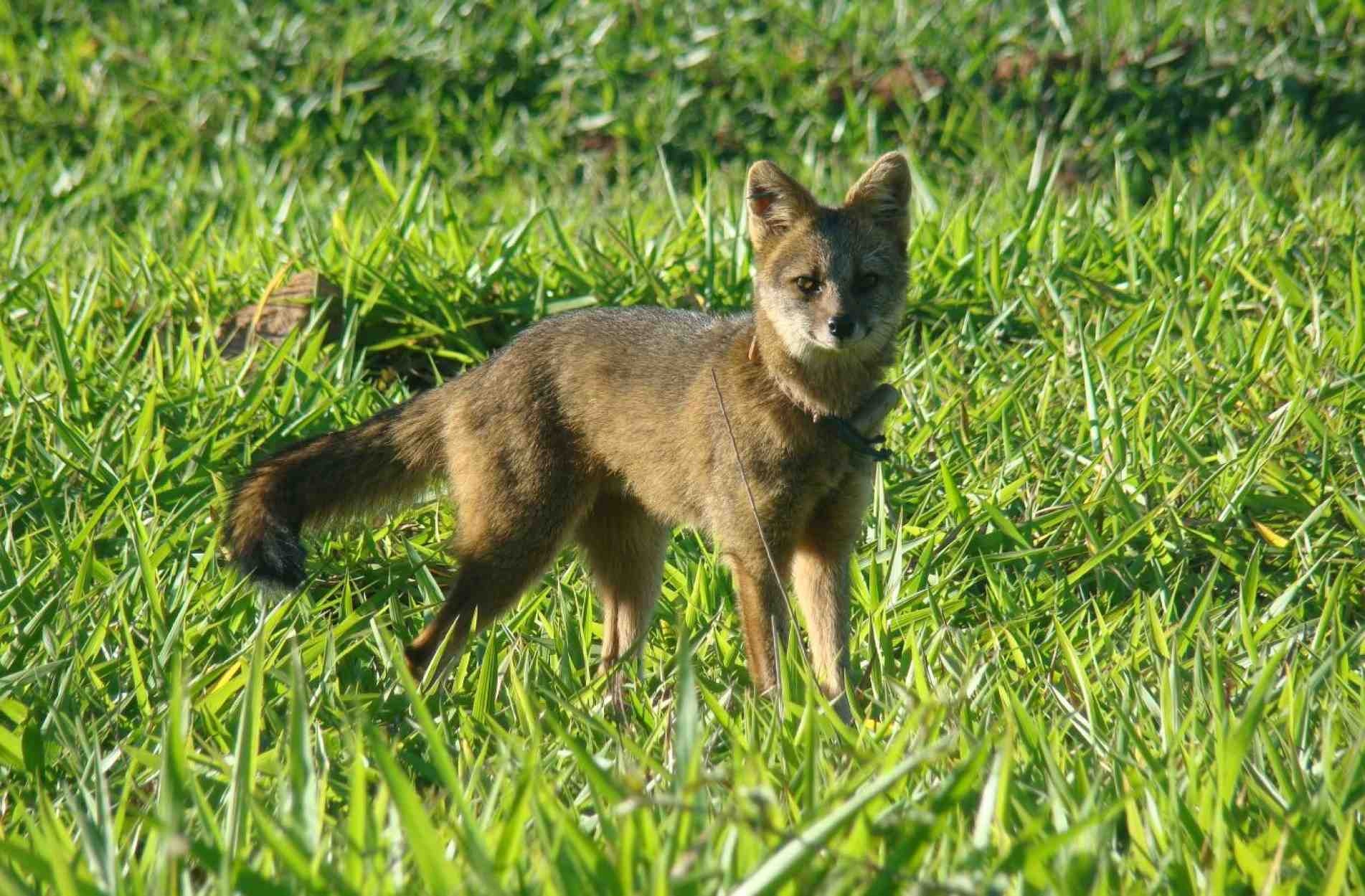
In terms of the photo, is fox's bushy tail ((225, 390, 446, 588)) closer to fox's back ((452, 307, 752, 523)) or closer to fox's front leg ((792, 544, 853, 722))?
fox's back ((452, 307, 752, 523))

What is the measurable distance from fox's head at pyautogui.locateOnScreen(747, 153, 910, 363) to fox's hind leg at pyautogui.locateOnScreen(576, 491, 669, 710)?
67 cm

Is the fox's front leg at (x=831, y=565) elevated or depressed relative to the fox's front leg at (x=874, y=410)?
depressed

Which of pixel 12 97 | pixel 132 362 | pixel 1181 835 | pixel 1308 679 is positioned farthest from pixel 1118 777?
pixel 12 97

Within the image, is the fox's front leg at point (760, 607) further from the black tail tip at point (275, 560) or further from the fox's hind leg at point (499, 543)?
the black tail tip at point (275, 560)

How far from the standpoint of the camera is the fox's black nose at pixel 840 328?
3.73 metres

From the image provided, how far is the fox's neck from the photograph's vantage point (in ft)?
12.7

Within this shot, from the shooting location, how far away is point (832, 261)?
3947 millimetres

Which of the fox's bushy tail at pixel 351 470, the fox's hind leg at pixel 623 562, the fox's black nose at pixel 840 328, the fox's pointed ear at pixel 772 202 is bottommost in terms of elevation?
the fox's hind leg at pixel 623 562

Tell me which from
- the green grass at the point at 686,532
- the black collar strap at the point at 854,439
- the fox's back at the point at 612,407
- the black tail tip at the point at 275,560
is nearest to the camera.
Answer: the green grass at the point at 686,532

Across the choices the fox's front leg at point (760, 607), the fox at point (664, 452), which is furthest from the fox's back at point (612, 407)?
the fox's front leg at point (760, 607)

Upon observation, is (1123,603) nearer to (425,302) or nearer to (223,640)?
(223,640)

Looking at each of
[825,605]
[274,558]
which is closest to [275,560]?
[274,558]

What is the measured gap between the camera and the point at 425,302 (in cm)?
555

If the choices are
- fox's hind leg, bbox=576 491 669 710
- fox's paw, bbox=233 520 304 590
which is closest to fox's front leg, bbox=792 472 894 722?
fox's hind leg, bbox=576 491 669 710
